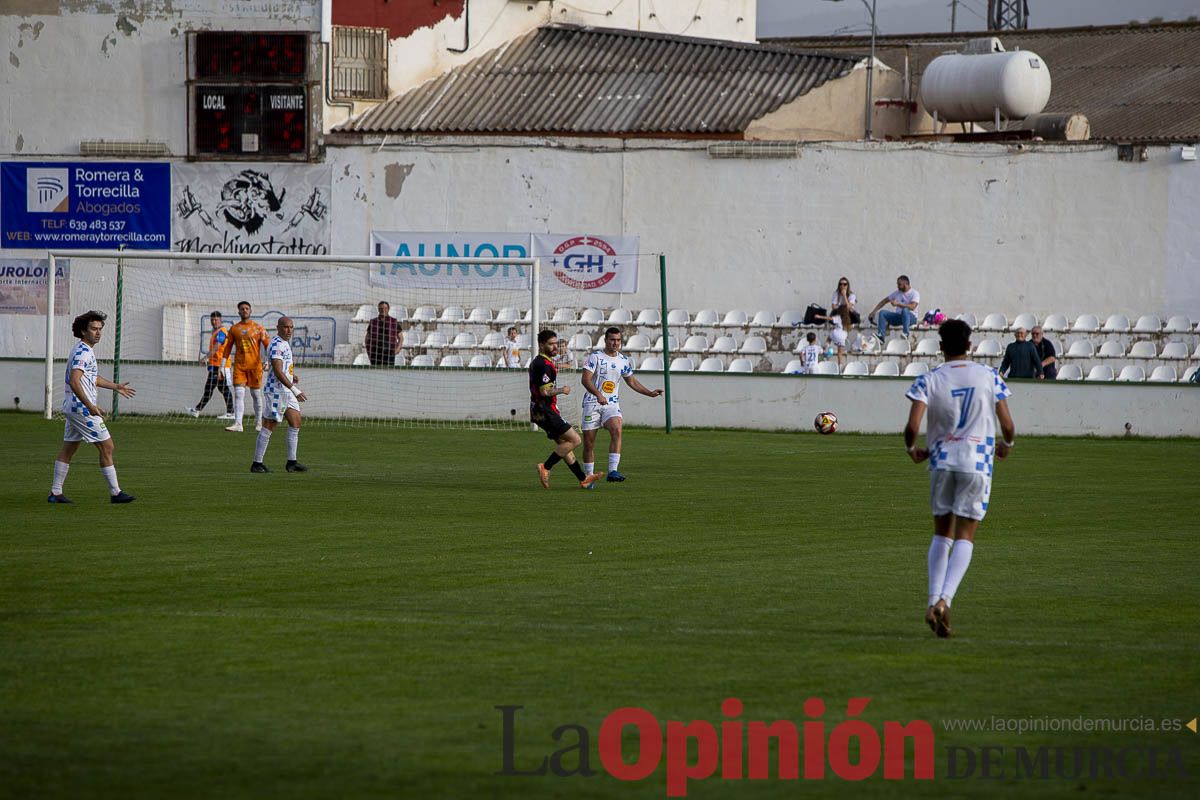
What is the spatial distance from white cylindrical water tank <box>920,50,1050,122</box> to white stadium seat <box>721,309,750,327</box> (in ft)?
22.4

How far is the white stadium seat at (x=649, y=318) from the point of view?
1407 inches

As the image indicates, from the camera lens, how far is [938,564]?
9.37 metres

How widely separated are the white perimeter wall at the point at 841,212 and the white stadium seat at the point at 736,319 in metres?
1.14

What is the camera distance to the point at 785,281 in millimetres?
36594

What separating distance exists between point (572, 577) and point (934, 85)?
1098 inches

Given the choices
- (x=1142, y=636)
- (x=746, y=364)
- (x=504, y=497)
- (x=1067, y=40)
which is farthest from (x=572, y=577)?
(x=1067, y=40)

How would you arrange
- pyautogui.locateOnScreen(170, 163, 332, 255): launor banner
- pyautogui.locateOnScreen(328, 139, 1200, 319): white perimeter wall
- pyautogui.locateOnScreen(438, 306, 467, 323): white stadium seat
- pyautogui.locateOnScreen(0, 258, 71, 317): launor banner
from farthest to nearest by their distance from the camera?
pyautogui.locateOnScreen(0, 258, 71, 317): launor banner
pyautogui.locateOnScreen(170, 163, 332, 255): launor banner
pyautogui.locateOnScreen(438, 306, 467, 323): white stadium seat
pyautogui.locateOnScreen(328, 139, 1200, 319): white perimeter wall

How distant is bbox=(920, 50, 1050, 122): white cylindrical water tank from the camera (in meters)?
36.2

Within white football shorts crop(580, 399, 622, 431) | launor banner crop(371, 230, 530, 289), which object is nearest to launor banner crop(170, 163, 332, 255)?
launor banner crop(371, 230, 530, 289)

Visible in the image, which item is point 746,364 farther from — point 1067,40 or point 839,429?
point 1067,40

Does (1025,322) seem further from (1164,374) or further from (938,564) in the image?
(938,564)

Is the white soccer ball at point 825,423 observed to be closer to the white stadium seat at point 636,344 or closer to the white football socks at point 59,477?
the white stadium seat at point 636,344

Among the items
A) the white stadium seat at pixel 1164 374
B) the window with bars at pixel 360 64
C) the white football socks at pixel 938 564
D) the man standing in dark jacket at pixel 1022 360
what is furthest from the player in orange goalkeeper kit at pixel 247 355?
the white football socks at pixel 938 564

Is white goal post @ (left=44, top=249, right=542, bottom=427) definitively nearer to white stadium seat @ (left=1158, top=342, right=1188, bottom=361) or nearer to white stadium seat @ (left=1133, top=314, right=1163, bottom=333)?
white stadium seat @ (left=1133, top=314, right=1163, bottom=333)
